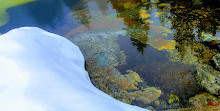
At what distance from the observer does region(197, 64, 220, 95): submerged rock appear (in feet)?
19.0

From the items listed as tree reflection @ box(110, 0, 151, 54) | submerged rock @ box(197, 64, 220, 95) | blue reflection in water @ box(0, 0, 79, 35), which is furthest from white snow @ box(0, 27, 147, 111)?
blue reflection in water @ box(0, 0, 79, 35)

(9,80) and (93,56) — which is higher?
(9,80)

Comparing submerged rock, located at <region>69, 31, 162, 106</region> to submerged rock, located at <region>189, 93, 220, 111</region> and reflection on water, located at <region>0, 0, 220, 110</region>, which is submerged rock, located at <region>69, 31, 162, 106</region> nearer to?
reflection on water, located at <region>0, 0, 220, 110</region>

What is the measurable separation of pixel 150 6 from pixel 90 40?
7156 millimetres

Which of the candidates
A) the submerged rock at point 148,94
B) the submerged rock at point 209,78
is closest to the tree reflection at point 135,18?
the submerged rock at point 148,94

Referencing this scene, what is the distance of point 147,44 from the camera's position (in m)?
9.32

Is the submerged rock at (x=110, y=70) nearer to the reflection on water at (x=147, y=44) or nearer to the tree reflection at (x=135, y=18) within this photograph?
the reflection on water at (x=147, y=44)

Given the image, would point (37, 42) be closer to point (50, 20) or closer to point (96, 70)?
point (96, 70)

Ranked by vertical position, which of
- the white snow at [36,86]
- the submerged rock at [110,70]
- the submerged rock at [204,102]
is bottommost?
the submerged rock at [204,102]

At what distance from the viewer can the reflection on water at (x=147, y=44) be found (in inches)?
247

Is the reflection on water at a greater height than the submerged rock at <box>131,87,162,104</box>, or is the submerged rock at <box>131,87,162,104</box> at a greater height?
the reflection on water

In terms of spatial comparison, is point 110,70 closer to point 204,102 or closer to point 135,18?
point 204,102

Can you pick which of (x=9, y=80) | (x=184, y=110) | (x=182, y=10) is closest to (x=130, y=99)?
(x=184, y=110)

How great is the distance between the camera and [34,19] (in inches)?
592
